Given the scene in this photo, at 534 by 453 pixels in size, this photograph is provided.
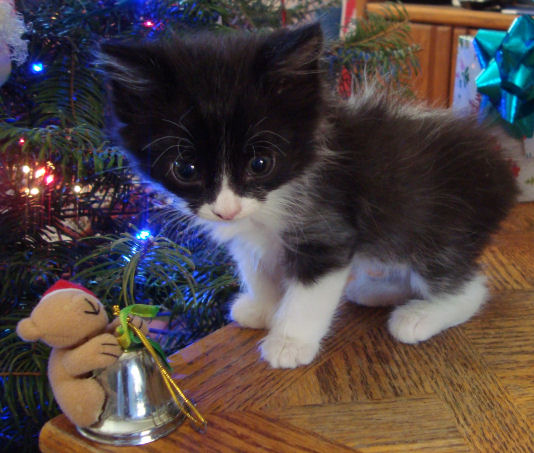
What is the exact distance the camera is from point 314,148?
2.83 feet

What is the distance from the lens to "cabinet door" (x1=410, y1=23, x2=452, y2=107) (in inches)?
94.0

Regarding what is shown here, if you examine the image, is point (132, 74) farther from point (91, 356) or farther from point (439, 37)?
point (439, 37)

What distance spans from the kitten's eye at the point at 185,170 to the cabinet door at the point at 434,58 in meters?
1.78

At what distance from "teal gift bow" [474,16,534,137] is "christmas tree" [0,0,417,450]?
308 millimetres

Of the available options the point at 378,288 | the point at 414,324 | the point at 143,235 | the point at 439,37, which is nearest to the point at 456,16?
the point at 439,37

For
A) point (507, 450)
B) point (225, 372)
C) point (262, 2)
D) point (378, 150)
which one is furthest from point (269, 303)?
point (262, 2)

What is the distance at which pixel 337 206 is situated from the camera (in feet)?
2.99

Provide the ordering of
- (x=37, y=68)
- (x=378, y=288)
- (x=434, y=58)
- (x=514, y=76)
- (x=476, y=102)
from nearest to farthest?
(x=37, y=68), (x=378, y=288), (x=514, y=76), (x=476, y=102), (x=434, y=58)

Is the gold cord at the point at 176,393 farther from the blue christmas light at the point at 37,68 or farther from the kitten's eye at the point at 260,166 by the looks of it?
the blue christmas light at the point at 37,68

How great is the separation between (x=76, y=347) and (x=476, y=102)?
121 cm

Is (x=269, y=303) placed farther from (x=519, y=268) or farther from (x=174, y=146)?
(x=519, y=268)

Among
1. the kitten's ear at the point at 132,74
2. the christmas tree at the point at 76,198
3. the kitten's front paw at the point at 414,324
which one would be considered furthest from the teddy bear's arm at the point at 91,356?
the kitten's front paw at the point at 414,324

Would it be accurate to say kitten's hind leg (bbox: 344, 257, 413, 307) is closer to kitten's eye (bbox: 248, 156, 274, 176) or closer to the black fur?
the black fur

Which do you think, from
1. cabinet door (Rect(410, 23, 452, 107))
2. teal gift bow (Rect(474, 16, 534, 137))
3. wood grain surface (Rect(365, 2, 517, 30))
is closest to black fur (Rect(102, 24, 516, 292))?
teal gift bow (Rect(474, 16, 534, 137))
